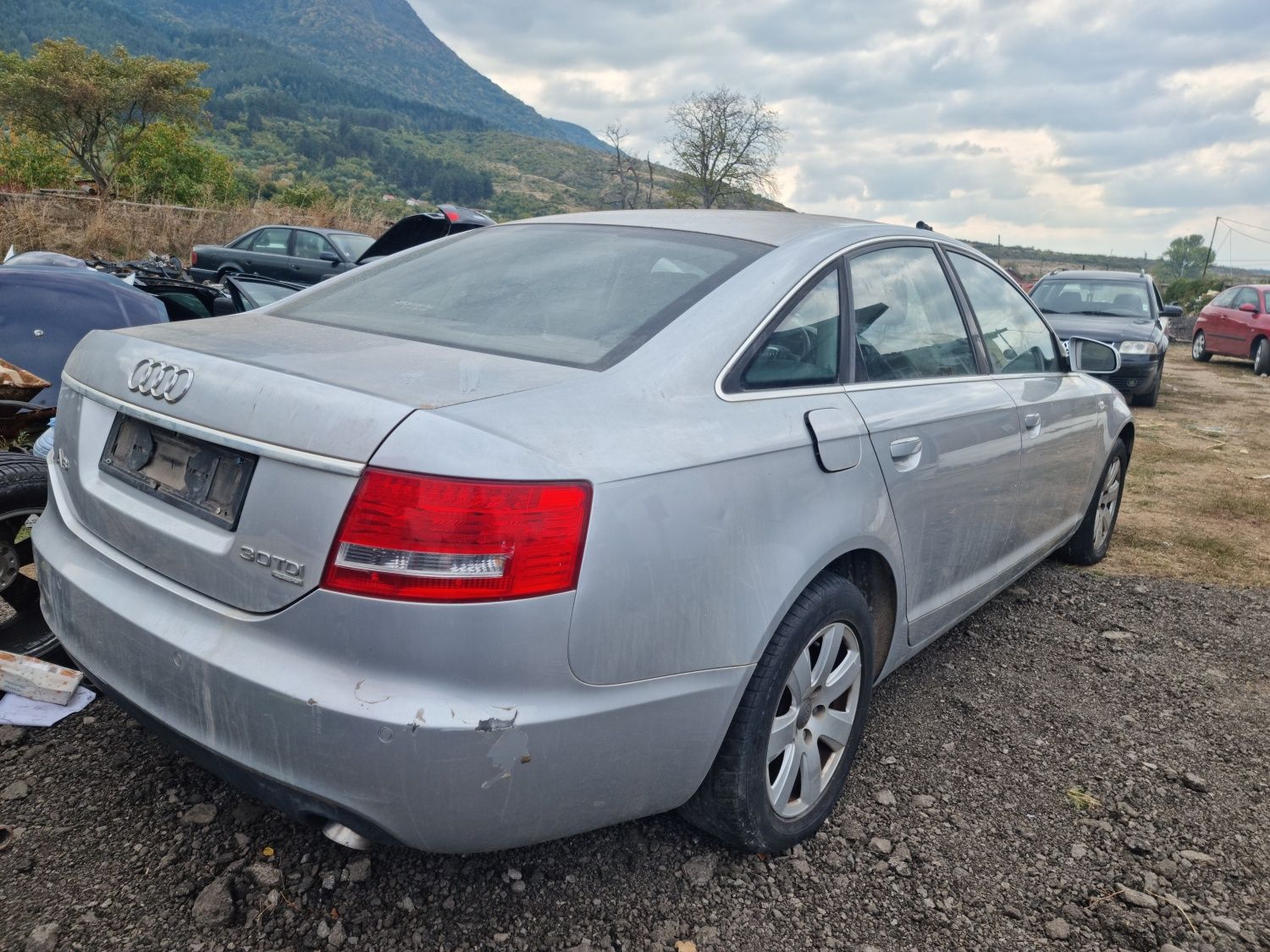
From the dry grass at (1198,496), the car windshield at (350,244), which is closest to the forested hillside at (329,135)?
the car windshield at (350,244)

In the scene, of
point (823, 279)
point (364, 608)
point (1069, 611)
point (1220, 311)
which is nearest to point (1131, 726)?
point (1069, 611)

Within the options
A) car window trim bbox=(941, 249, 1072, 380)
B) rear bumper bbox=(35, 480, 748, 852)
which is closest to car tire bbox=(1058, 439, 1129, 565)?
car window trim bbox=(941, 249, 1072, 380)

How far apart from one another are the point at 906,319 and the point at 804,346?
642 mm

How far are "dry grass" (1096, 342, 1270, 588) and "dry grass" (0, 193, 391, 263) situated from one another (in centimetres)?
1547

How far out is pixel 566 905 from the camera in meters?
1.97

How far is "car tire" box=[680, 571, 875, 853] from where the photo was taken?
1930mm

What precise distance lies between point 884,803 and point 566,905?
3.19 ft

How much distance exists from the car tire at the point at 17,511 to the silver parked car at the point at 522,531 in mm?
680

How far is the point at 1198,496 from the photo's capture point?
6.48m

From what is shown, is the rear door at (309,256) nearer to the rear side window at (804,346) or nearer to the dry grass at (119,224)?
the dry grass at (119,224)

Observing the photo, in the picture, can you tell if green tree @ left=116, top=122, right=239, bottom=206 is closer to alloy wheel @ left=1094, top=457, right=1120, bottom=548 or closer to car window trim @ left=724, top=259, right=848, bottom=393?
alloy wheel @ left=1094, top=457, right=1120, bottom=548

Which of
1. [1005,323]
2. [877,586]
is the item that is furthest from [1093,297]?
[877,586]

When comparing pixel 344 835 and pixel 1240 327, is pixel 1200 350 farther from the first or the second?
pixel 344 835

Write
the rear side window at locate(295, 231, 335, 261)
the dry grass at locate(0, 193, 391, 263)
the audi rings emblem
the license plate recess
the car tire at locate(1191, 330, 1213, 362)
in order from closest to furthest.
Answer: the license plate recess < the audi rings emblem < the rear side window at locate(295, 231, 335, 261) < the dry grass at locate(0, 193, 391, 263) < the car tire at locate(1191, 330, 1213, 362)
